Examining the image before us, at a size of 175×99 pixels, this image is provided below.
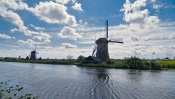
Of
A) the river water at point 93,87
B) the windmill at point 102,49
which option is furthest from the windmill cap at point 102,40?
the river water at point 93,87

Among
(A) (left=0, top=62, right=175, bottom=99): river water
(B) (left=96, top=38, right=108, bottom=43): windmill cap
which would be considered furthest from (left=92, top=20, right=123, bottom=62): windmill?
(A) (left=0, top=62, right=175, bottom=99): river water

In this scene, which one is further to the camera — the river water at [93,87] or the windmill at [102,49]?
the windmill at [102,49]

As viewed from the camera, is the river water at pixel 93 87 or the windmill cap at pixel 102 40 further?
the windmill cap at pixel 102 40

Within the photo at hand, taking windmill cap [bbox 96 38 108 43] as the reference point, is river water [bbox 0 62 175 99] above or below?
below

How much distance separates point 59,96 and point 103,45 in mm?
65639

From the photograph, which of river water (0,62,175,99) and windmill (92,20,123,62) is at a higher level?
windmill (92,20,123,62)

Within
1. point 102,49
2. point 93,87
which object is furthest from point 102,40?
point 93,87

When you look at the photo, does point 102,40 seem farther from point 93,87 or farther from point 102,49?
point 93,87

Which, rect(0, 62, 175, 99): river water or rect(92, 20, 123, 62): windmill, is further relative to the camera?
rect(92, 20, 123, 62): windmill

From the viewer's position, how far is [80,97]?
2094 centimetres

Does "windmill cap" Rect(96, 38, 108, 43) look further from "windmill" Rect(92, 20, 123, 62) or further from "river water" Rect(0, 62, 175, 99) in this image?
"river water" Rect(0, 62, 175, 99)

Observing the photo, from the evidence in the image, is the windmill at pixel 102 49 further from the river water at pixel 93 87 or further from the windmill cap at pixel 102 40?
the river water at pixel 93 87

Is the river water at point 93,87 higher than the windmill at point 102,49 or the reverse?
the reverse

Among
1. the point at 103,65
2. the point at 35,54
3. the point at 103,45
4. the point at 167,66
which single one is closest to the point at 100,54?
the point at 103,45
